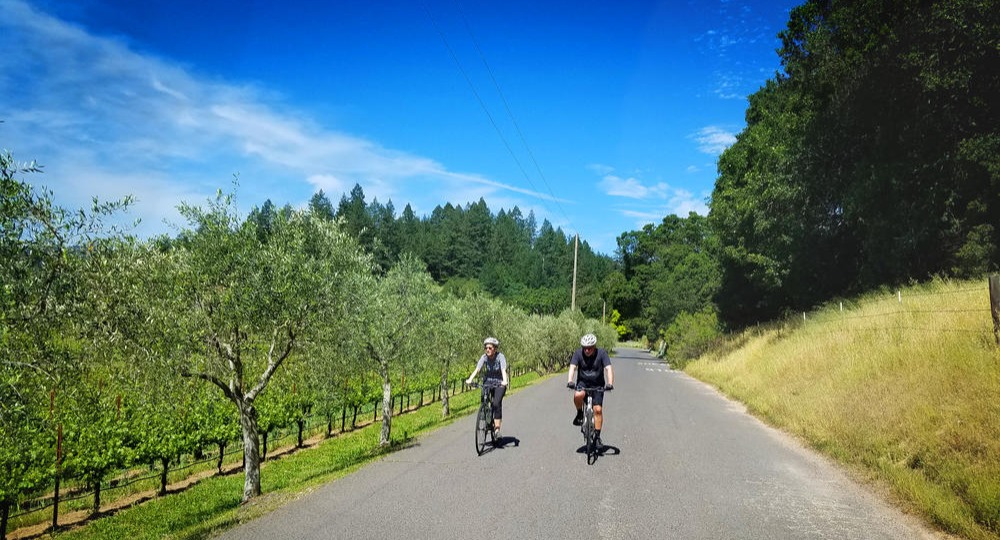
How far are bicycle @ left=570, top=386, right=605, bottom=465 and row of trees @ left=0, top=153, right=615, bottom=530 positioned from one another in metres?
5.35

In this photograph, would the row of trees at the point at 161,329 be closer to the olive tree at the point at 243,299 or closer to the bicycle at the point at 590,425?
the olive tree at the point at 243,299

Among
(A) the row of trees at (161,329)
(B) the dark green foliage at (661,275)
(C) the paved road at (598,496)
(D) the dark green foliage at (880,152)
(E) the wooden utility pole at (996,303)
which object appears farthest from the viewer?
(B) the dark green foliage at (661,275)

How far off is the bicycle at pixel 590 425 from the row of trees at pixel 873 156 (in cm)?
A: 1734

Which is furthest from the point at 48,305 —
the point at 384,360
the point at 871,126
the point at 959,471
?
the point at 871,126

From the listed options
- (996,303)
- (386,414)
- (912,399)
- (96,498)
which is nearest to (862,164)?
(996,303)

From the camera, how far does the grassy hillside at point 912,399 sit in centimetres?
730

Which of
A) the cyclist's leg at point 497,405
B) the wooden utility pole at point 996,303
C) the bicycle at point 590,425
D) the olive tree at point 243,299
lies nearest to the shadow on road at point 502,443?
the cyclist's leg at point 497,405

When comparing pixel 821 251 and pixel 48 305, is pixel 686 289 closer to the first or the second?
pixel 821 251

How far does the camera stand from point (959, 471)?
297 inches

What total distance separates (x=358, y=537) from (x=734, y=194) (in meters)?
35.1

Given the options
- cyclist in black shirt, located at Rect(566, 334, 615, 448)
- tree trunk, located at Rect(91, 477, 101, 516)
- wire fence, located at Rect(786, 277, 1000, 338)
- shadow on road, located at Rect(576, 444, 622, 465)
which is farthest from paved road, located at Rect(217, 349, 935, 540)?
tree trunk, located at Rect(91, 477, 101, 516)

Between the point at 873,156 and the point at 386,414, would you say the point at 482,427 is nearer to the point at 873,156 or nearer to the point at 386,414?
the point at 386,414

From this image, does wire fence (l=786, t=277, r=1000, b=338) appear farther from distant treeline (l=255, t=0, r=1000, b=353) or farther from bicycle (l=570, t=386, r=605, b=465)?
bicycle (l=570, t=386, r=605, b=465)

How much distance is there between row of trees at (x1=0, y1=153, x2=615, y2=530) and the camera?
7.24 m
